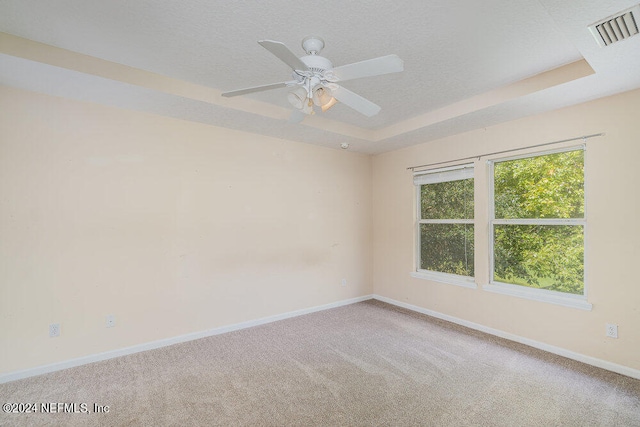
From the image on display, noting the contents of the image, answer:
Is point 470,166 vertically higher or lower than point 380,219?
higher

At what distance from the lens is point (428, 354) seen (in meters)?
2.99

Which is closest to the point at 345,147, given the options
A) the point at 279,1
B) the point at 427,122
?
the point at 427,122

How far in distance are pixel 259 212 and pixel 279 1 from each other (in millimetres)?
2588

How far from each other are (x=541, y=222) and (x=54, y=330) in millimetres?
4904

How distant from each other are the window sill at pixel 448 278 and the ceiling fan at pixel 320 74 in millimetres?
2686

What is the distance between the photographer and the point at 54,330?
2.72m

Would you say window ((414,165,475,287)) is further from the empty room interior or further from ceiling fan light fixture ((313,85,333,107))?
ceiling fan light fixture ((313,85,333,107))

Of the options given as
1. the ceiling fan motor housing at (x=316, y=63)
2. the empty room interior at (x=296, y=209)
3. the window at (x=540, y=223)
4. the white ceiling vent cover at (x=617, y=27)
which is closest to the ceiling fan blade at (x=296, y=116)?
the empty room interior at (x=296, y=209)

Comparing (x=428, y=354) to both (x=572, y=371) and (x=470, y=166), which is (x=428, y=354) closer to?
(x=572, y=371)

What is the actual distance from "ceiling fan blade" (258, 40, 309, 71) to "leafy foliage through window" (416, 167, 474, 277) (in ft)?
9.60

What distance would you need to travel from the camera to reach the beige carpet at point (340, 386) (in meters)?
2.06

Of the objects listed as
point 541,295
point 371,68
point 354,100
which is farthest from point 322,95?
point 541,295

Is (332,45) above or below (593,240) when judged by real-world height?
above

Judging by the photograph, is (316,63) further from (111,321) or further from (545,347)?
(545,347)
